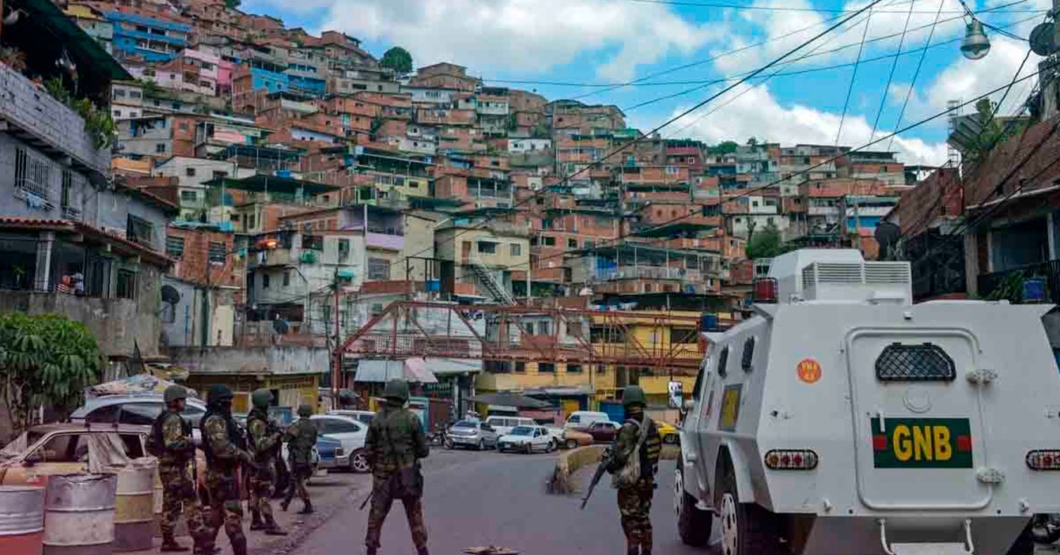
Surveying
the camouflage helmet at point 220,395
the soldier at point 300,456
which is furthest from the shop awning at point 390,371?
the camouflage helmet at point 220,395

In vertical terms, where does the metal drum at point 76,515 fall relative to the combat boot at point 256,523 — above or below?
above

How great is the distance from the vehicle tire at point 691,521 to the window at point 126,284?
69.8 ft

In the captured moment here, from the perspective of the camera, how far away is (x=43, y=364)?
54.9 feet

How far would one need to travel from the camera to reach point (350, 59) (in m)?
139

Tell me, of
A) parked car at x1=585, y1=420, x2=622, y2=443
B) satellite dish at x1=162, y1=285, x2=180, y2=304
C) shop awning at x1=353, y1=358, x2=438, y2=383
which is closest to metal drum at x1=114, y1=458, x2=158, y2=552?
satellite dish at x1=162, y1=285, x2=180, y2=304

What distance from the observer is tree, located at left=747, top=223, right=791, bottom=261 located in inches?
3031

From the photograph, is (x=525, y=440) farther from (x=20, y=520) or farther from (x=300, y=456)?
(x=20, y=520)

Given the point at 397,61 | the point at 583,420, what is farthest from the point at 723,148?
the point at 583,420

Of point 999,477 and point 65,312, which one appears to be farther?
point 65,312

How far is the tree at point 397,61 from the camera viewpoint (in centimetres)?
14725

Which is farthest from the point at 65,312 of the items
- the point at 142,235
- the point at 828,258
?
the point at 828,258

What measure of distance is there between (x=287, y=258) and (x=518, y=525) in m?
45.4

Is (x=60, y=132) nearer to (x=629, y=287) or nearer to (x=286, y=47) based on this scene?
(x=629, y=287)

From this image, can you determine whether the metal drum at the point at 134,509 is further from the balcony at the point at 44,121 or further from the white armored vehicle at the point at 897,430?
the balcony at the point at 44,121
